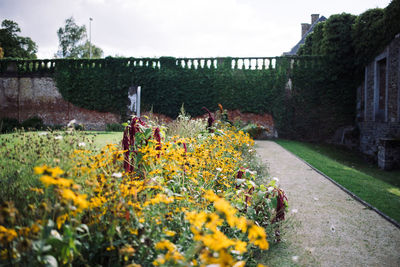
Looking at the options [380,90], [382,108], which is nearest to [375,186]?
[382,108]

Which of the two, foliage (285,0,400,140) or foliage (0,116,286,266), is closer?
foliage (0,116,286,266)

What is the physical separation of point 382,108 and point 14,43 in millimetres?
31498

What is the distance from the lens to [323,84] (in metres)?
13.2

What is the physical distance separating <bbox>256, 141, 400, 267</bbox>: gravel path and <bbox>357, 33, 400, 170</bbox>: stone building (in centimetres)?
425

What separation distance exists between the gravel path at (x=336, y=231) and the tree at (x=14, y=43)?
30102 mm

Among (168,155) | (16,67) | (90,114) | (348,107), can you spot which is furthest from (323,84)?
(16,67)

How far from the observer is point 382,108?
9.96 meters

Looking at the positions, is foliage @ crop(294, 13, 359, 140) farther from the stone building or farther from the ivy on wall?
the ivy on wall

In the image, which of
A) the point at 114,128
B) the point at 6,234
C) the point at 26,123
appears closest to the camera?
the point at 6,234

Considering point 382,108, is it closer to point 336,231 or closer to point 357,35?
point 357,35

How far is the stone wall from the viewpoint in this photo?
1536cm

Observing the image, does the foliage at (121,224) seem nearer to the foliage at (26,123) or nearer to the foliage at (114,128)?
the foliage at (114,128)

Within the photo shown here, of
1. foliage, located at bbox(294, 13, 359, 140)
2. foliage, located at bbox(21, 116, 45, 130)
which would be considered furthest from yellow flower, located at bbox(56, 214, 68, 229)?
foliage, located at bbox(21, 116, 45, 130)

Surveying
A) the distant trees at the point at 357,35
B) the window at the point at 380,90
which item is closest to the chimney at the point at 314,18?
the distant trees at the point at 357,35
